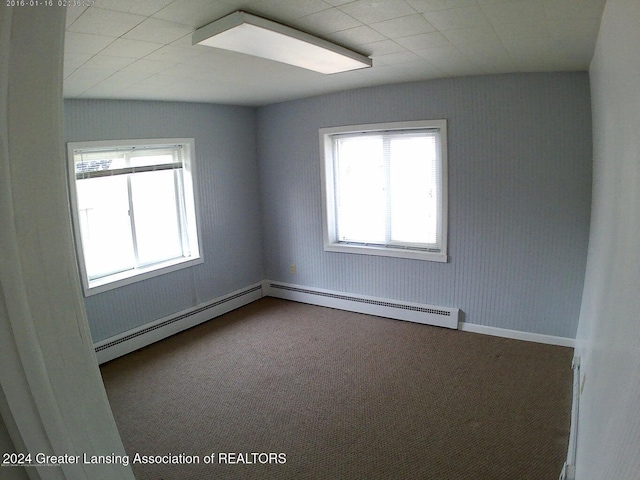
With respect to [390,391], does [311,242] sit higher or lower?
higher

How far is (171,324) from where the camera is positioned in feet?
13.9

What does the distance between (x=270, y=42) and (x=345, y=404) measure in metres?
2.35

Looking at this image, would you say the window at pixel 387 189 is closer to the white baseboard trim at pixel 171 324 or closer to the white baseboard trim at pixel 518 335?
the white baseboard trim at pixel 518 335

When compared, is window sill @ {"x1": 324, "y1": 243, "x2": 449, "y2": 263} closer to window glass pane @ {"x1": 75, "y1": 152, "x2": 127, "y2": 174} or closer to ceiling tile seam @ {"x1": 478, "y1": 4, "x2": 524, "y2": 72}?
ceiling tile seam @ {"x1": 478, "y1": 4, "x2": 524, "y2": 72}

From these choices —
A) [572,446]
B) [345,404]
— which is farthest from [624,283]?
[345,404]

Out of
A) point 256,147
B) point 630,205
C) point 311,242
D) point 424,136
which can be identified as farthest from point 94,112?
point 630,205

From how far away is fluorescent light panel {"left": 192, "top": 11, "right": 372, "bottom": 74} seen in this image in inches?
72.1

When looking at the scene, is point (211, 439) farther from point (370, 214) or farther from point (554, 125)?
point (554, 125)

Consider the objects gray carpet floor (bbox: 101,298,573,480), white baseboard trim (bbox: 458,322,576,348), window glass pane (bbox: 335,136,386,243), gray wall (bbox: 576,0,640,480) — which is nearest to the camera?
gray wall (bbox: 576,0,640,480)

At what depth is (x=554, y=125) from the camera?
3.40 m

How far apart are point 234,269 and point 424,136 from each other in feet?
8.67

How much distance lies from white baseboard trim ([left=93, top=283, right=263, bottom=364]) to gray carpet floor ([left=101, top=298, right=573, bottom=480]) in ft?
0.32

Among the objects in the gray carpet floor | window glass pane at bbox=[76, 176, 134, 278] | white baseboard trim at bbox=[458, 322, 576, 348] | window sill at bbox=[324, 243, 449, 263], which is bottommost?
the gray carpet floor

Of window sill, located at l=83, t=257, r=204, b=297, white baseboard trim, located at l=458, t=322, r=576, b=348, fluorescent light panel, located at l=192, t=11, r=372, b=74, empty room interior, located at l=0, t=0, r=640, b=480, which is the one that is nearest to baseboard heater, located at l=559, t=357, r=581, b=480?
A: empty room interior, located at l=0, t=0, r=640, b=480
